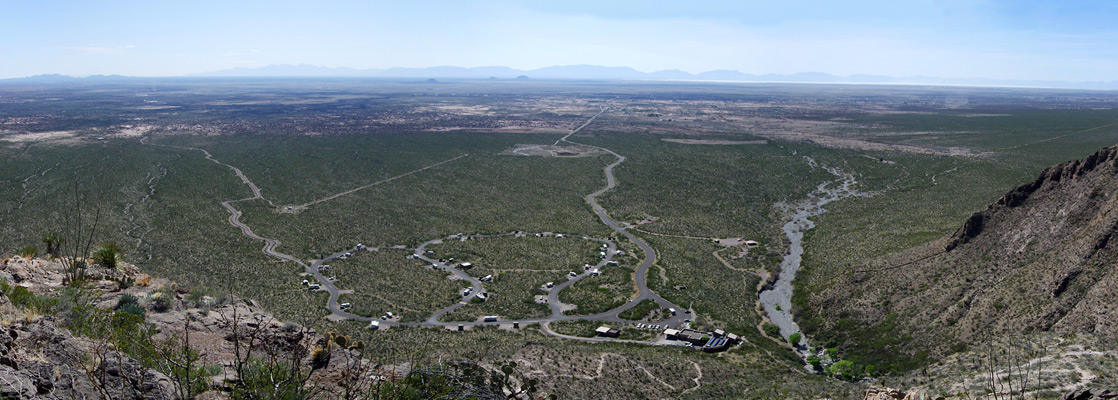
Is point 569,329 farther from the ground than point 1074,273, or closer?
closer

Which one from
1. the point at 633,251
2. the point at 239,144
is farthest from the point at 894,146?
the point at 239,144

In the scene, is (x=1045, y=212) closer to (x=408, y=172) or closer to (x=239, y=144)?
(x=408, y=172)

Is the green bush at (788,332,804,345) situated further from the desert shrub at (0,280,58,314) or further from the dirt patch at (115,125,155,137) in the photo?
the dirt patch at (115,125,155,137)

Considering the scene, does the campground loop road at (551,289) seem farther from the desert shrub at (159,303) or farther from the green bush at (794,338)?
the desert shrub at (159,303)

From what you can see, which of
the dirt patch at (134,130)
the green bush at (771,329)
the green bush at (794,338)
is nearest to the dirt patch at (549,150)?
the green bush at (771,329)

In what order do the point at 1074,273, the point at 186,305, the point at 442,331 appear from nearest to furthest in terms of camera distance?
1. the point at 186,305
2. the point at 1074,273
3. the point at 442,331
